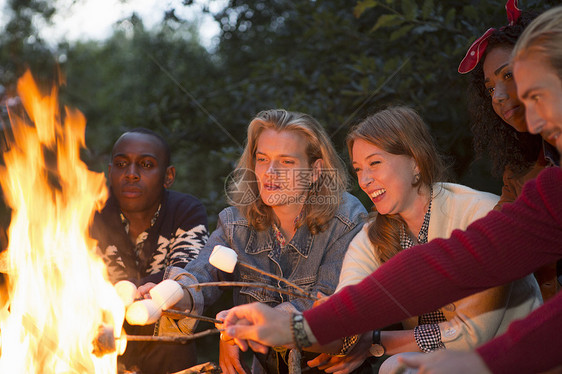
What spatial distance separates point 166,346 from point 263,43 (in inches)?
164

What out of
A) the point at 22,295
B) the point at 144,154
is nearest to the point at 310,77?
the point at 144,154

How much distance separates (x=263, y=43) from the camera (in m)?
6.39

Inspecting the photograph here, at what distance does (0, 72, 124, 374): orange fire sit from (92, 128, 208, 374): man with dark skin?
59cm

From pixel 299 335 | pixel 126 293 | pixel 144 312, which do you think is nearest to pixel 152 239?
pixel 126 293

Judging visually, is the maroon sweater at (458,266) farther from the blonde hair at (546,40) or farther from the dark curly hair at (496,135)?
the dark curly hair at (496,135)

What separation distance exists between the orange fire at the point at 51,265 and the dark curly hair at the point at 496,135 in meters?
2.04

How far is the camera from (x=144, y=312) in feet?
7.07

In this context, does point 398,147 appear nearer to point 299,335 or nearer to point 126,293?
point 299,335

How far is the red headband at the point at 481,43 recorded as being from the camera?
106 inches

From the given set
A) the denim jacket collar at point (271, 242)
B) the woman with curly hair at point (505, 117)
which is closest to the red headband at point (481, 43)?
the woman with curly hair at point (505, 117)

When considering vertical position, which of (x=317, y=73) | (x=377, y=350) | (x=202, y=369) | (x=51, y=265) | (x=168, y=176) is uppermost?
(x=317, y=73)

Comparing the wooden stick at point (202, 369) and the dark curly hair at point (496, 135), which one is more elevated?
the dark curly hair at point (496, 135)

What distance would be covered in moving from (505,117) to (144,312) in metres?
1.88

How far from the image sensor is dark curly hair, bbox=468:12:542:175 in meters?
2.85
